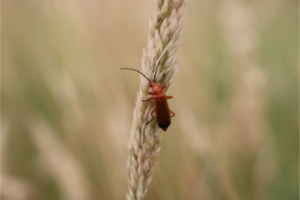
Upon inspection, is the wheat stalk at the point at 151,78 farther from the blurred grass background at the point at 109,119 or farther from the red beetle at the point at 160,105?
the blurred grass background at the point at 109,119

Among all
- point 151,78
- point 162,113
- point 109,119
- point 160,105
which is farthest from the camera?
point 109,119

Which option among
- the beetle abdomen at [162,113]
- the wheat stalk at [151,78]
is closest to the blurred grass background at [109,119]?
the beetle abdomen at [162,113]

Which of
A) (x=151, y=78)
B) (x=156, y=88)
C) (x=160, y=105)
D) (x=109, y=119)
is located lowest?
(x=109, y=119)

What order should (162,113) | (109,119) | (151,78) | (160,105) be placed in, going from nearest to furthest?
(151,78)
(162,113)
(160,105)
(109,119)

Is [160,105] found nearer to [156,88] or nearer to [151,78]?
[156,88]

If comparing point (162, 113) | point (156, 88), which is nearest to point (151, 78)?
point (156, 88)

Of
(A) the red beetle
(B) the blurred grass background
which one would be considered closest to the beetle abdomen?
(A) the red beetle

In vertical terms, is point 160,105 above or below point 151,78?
below
